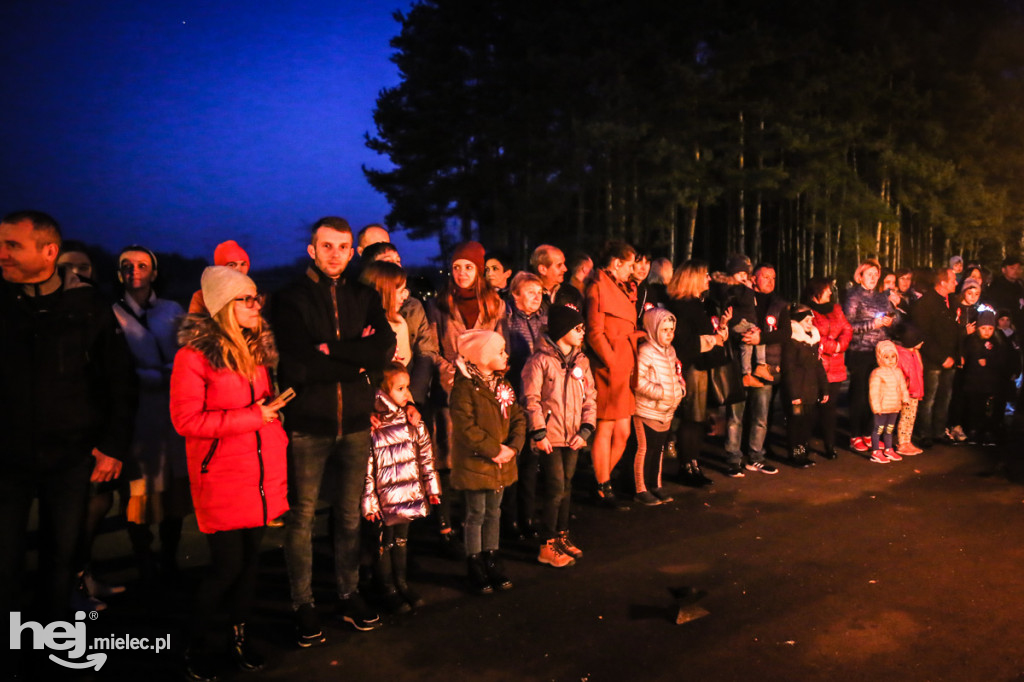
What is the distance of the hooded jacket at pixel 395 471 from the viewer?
15.2 ft

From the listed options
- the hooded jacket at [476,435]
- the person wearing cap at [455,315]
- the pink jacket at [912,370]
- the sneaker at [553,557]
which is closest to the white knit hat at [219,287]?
the hooded jacket at [476,435]

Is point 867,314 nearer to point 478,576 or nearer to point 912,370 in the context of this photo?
point 912,370

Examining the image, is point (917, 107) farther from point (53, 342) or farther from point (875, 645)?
point (53, 342)

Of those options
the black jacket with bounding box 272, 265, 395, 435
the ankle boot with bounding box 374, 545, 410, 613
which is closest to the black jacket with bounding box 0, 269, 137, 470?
the black jacket with bounding box 272, 265, 395, 435

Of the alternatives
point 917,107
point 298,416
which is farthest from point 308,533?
point 917,107

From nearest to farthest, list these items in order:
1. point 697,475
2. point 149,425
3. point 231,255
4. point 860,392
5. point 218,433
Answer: point 218,433, point 149,425, point 231,255, point 697,475, point 860,392

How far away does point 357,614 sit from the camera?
4434 millimetres

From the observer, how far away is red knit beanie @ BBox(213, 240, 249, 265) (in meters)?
5.21

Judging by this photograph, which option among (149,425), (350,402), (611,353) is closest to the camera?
(350,402)

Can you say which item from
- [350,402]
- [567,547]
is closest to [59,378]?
[350,402]

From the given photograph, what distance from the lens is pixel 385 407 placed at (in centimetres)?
475

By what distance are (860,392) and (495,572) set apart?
5.95 meters

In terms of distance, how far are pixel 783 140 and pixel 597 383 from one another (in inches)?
758

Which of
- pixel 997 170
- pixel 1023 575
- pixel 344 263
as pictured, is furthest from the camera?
pixel 997 170
